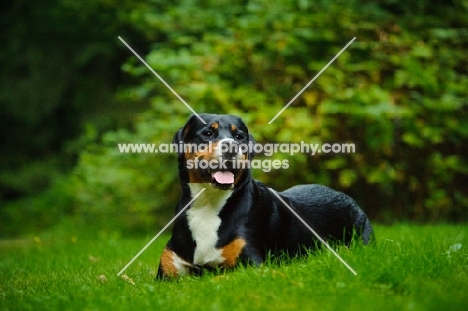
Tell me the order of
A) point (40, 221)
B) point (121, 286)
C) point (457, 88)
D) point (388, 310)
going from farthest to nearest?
point (40, 221)
point (457, 88)
point (121, 286)
point (388, 310)

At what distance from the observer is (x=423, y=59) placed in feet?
27.8

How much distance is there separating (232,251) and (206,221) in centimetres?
29

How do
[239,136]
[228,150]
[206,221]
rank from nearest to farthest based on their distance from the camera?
[228,150] < [206,221] < [239,136]

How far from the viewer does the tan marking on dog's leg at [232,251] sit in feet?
13.7

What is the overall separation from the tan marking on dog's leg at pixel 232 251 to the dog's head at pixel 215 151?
373 millimetres

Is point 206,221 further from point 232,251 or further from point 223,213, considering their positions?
point 232,251

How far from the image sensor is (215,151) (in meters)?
4.14

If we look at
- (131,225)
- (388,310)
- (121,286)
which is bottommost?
(131,225)

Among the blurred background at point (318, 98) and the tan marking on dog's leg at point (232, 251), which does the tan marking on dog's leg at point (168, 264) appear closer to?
the tan marking on dog's leg at point (232, 251)

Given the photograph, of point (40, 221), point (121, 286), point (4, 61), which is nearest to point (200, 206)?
point (121, 286)

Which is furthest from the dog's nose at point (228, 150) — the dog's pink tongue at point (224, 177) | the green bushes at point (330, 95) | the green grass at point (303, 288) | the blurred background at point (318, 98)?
the green bushes at point (330, 95)

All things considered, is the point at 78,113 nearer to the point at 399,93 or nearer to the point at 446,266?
the point at 399,93

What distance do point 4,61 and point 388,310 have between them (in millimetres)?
12586

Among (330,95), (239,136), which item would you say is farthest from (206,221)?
(330,95)
